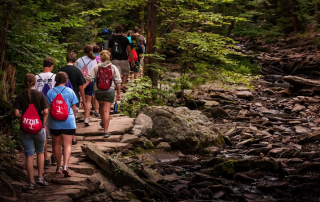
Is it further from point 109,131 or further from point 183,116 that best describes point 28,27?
point 183,116

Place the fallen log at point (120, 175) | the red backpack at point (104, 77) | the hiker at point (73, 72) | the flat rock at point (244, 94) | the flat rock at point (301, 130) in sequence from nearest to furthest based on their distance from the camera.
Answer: the fallen log at point (120, 175) → the hiker at point (73, 72) → the red backpack at point (104, 77) → the flat rock at point (301, 130) → the flat rock at point (244, 94)

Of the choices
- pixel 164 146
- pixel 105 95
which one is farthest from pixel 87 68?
pixel 164 146

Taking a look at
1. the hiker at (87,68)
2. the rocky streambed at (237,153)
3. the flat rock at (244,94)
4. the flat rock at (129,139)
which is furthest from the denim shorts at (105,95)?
the flat rock at (244,94)

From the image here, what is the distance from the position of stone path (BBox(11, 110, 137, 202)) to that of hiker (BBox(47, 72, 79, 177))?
28 centimetres

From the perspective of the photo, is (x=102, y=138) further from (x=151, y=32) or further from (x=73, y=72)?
(x=151, y=32)

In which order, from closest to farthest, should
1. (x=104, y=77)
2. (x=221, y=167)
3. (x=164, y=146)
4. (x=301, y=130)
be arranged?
(x=104, y=77) < (x=221, y=167) < (x=164, y=146) < (x=301, y=130)

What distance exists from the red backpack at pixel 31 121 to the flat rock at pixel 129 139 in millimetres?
3905

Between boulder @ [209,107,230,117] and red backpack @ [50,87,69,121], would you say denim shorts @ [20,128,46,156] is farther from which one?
boulder @ [209,107,230,117]

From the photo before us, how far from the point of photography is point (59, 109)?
6.53 metres

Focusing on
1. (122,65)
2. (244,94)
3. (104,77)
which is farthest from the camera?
(244,94)

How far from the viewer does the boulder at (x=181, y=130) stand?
36.4 feet

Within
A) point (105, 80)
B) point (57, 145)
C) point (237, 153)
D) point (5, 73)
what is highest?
point (5, 73)

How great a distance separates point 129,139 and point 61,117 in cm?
358

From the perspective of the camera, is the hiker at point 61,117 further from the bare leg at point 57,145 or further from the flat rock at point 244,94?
the flat rock at point 244,94
